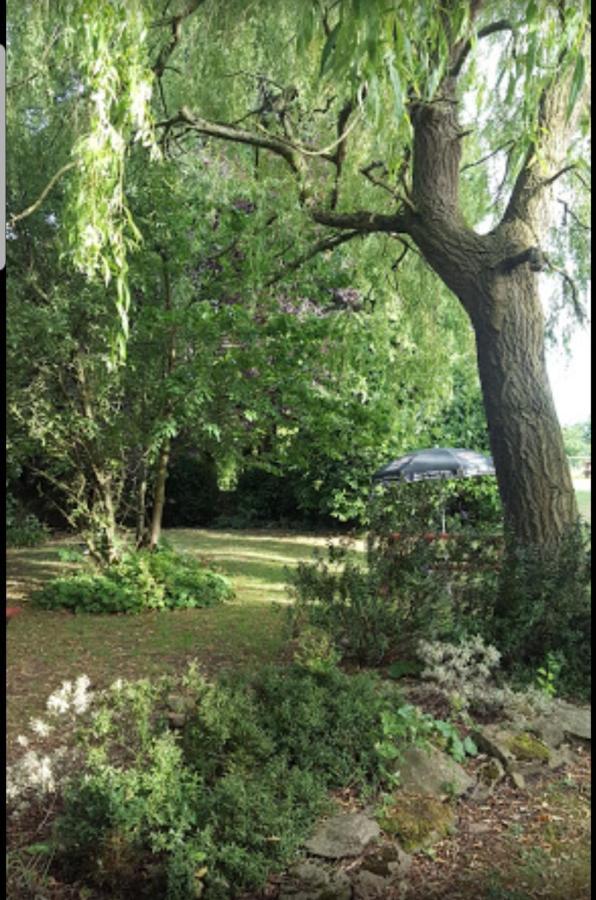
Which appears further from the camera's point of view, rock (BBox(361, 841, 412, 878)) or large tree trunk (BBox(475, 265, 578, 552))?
large tree trunk (BBox(475, 265, 578, 552))

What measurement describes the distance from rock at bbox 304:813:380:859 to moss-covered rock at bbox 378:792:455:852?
7cm

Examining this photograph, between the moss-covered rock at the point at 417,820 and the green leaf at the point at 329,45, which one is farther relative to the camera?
the moss-covered rock at the point at 417,820

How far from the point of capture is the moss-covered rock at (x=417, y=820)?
2.78 metres

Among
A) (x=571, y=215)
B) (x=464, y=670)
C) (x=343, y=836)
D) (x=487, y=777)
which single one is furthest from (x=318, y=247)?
(x=343, y=836)

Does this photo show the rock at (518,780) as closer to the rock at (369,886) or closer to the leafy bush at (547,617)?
the rock at (369,886)

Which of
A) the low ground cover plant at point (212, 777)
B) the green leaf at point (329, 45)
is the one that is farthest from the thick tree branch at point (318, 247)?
the green leaf at point (329, 45)

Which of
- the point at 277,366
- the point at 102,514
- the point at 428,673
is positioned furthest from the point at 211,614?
the point at 428,673

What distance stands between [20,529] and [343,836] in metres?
7.24

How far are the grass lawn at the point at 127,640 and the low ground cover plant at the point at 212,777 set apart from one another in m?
0.95

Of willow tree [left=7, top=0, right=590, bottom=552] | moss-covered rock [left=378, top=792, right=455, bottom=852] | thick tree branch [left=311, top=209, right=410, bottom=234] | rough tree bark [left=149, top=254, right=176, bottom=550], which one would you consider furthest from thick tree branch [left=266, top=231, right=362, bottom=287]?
moss-covered rock [left=378, top=792, right=455, bottom=852]

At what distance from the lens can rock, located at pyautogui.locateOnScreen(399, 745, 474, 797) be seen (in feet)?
10.1

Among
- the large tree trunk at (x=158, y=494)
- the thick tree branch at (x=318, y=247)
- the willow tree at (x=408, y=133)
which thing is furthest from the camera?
the large tree trunk at (x=158, y=494)

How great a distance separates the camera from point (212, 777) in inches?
115

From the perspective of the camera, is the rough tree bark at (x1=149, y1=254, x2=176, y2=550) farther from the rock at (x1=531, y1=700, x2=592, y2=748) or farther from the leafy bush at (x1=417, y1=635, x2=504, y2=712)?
the rock at (x1=531, y1=700, x2=592, y2=748)
